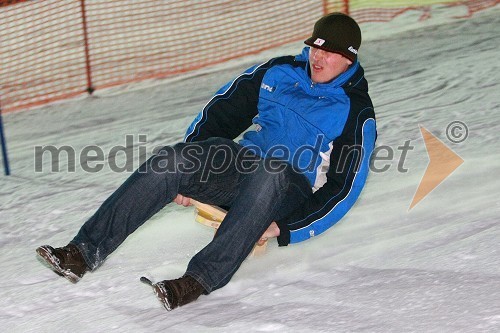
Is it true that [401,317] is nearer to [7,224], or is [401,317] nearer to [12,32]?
[7,224]

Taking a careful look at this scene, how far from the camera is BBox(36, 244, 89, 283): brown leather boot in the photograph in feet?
12.1

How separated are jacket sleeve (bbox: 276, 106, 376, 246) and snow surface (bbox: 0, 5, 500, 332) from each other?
0.50ft

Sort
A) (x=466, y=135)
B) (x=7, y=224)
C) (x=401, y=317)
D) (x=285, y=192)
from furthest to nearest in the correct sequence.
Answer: (x=466, y=135) → (x=7, y=224) → (x=285, y=192) → (x=401, y=317)

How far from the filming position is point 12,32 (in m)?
8.59

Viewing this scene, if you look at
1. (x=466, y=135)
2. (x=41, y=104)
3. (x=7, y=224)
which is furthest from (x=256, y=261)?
(x=41, y=104)

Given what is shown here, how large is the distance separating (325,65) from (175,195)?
0.88 meters

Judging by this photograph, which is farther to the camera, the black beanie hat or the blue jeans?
the black beanie hat

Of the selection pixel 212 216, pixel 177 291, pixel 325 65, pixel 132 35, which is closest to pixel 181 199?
pixel 212 216

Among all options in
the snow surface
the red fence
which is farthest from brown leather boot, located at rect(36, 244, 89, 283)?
the red fence

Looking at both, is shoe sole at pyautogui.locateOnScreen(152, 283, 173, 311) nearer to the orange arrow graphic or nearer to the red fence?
the orange arrow graphic

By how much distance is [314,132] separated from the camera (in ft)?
13.4

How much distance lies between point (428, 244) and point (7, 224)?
83.1 inches

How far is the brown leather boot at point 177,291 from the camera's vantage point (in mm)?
3566

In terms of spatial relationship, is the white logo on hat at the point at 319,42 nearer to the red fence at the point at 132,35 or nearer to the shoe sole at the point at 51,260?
the shoe sole at the point at 51,260
